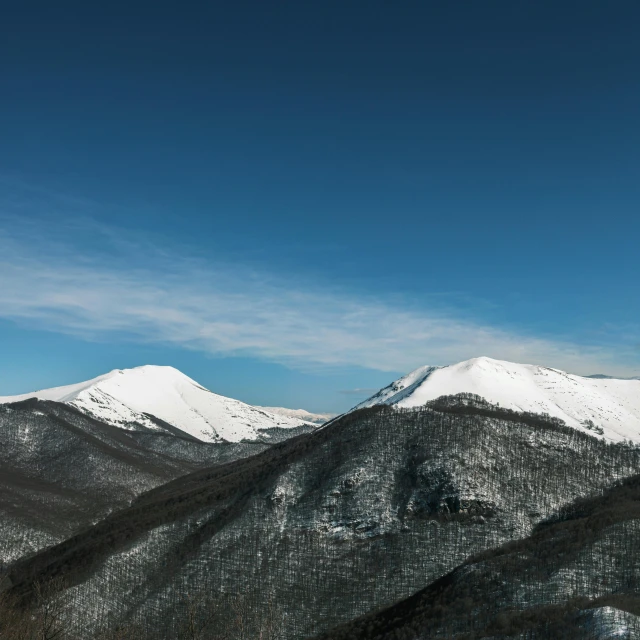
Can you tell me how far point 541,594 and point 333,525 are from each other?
60.3 meters

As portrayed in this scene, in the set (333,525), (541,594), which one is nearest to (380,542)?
(333,525)

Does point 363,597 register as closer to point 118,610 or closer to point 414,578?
point 414,578

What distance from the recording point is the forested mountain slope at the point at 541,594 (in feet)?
188

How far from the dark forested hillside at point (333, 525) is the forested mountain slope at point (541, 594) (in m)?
20.9

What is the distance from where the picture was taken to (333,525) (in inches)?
4941

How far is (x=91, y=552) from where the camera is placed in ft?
426

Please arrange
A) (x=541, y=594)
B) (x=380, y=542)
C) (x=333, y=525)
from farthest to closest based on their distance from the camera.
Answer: (x=333, y=525) → (x=380, y=542) → (x=541, y=594)

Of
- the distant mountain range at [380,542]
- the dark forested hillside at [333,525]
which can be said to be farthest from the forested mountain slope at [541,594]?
the dark forested hillside at [333,525]

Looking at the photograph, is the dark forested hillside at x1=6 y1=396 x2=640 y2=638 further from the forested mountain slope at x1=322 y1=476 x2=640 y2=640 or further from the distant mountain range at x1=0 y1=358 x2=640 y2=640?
the forested mountain slope at x1=322 y1=476 x2=640 y2=640

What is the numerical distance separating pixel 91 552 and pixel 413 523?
7135 centimetres

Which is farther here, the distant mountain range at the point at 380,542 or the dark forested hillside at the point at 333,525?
the dark forested hillside at the point at 333,525

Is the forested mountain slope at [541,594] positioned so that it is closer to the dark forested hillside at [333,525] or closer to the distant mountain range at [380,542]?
the distant mountain range at [380,542]

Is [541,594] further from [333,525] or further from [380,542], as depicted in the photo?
[333,525]

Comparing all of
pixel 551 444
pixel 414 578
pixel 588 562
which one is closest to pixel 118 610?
pixel 414 578
